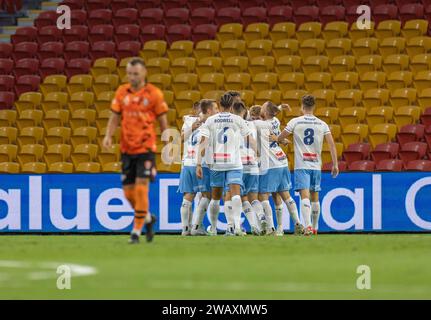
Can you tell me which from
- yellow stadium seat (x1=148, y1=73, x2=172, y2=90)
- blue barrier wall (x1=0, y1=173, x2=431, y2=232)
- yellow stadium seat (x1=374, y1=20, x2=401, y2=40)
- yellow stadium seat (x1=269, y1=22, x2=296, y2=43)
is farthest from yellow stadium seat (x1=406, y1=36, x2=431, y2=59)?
blue barrier wall (x1=0, y1=173, x2=431, y2=232)

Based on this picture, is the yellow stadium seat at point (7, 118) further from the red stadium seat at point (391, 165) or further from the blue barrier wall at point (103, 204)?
the red stadium seat at point (391, 165)

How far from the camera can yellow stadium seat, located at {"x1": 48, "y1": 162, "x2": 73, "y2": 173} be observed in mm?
21438

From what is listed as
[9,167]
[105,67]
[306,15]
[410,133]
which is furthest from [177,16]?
[410,133]

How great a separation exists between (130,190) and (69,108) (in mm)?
11384

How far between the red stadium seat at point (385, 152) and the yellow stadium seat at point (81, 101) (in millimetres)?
6716

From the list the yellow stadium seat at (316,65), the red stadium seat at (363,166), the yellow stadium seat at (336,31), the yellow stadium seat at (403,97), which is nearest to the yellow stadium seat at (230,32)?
the yellow stadium seat at (336,31)

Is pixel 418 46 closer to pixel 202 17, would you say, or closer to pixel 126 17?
pixel 202 17

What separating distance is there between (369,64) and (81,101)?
6224 millimetres

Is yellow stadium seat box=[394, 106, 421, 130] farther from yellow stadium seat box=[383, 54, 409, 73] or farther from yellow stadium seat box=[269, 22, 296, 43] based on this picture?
yellow stadium seat box=[269, 22, 296, 43]

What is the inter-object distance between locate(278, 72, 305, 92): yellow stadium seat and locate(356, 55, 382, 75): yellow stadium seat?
1.22 meters

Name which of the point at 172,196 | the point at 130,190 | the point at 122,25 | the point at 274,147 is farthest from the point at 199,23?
the point at 130,190

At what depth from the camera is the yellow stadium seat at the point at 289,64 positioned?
23.9m

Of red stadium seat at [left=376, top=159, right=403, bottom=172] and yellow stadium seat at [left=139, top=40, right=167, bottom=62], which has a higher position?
yellow stadium seat at [left=139, top=40, right=167, bottom=62]

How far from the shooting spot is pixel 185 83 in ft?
78.3
